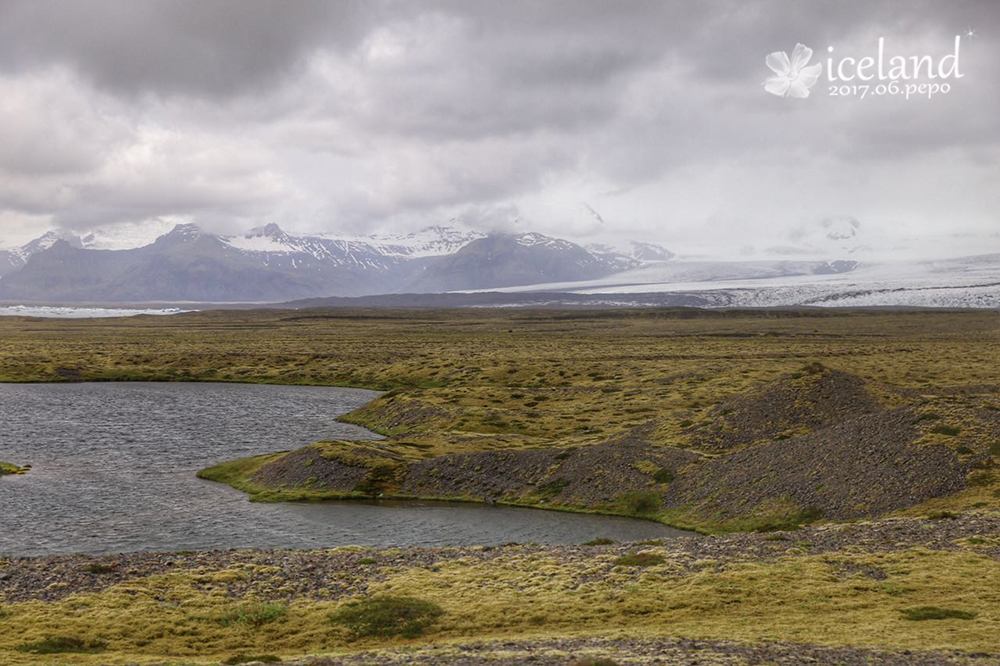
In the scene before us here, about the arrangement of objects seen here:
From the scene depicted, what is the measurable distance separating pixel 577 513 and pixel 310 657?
3120 centimetres

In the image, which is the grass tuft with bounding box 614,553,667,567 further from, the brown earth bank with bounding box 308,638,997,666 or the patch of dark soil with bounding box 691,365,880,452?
the patch of dark soil with bounding box 691,365,880,452

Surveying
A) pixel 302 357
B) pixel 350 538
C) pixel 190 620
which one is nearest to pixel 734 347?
pixel 302 357

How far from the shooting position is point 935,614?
1074 inches

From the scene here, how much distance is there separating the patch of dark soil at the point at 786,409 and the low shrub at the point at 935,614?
3441 centimetres

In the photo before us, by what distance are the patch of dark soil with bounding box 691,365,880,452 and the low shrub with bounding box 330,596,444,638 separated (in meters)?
37.4

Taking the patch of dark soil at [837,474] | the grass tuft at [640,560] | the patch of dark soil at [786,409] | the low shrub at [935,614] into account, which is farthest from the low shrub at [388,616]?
the patch of dark soil at [786,409]

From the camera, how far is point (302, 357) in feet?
497

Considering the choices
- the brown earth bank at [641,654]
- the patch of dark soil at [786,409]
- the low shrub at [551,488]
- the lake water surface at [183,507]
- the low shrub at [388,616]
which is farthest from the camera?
the patch of dark soil at [786,409]

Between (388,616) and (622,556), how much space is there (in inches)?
525

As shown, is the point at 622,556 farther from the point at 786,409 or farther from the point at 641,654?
the point at 786,409

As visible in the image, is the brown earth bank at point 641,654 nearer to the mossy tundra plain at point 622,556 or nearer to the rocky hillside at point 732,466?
the mossy tundra plain at point 622,556

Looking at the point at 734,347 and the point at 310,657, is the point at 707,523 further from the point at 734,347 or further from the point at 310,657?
the point at 734,347

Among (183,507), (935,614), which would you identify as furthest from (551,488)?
(935,614)

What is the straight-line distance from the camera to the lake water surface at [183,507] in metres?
46.8
